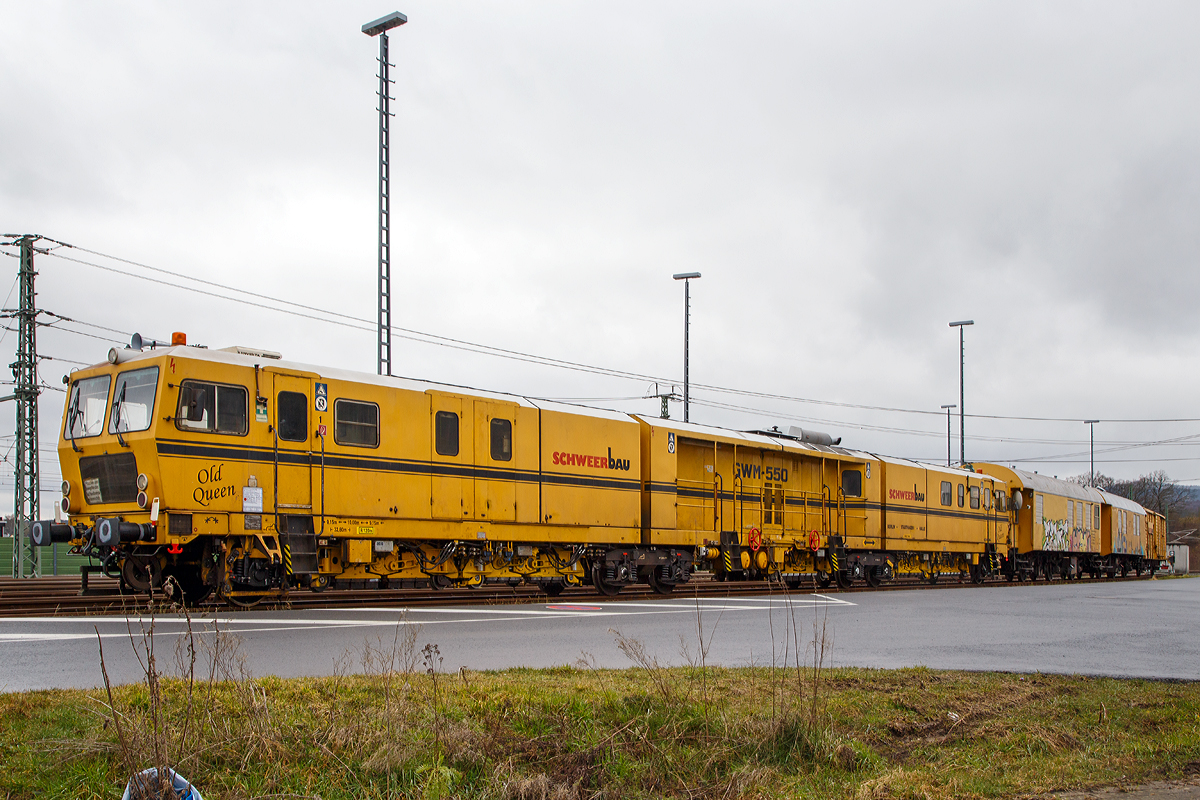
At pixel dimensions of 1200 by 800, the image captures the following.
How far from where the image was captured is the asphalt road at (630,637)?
9.26 metres

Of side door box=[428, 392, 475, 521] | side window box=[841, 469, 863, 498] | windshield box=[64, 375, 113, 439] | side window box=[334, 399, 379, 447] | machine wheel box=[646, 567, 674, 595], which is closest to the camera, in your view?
windshield box=[64, 375, 113, 439]

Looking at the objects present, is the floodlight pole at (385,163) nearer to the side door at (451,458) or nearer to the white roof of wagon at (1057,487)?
the side door at (451,458)

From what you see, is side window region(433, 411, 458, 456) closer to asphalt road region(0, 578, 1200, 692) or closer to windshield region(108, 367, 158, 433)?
asphalt road region(0, 578, 1200, 692)

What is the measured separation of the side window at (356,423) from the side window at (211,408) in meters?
1.51

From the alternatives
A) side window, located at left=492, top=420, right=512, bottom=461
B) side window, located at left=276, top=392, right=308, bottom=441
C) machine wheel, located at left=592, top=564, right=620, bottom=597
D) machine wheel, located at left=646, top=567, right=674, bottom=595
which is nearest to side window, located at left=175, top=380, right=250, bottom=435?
side window, located at left=276, top=392, right=308, bottom=441

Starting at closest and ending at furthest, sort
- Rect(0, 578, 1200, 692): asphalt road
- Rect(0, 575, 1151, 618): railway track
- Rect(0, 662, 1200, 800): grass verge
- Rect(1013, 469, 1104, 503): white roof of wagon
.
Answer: Rect(0, 662, 1200, 800): grass verge
Rect(0, 578, 1200, 692): asphalt road
Rect(0, 575, 1151, 618): railway track
Rect(1013, 469, 1104, 503): white roof of wagon

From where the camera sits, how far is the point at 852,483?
1067 inches

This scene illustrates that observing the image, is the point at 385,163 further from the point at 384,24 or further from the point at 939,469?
the point at 939,469

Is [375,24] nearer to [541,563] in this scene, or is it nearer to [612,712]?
[541,563]

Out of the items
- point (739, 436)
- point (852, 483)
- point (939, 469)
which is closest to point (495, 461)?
point (739, 436)

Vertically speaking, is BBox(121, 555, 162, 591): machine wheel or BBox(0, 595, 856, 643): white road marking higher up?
BBox(121, 555, 162, 591): machine wheel

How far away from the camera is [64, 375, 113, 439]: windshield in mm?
14305

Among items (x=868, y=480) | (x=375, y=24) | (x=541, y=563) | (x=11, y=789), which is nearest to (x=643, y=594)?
(x=541, y=563)

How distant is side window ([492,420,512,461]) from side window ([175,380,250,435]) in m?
4.67
